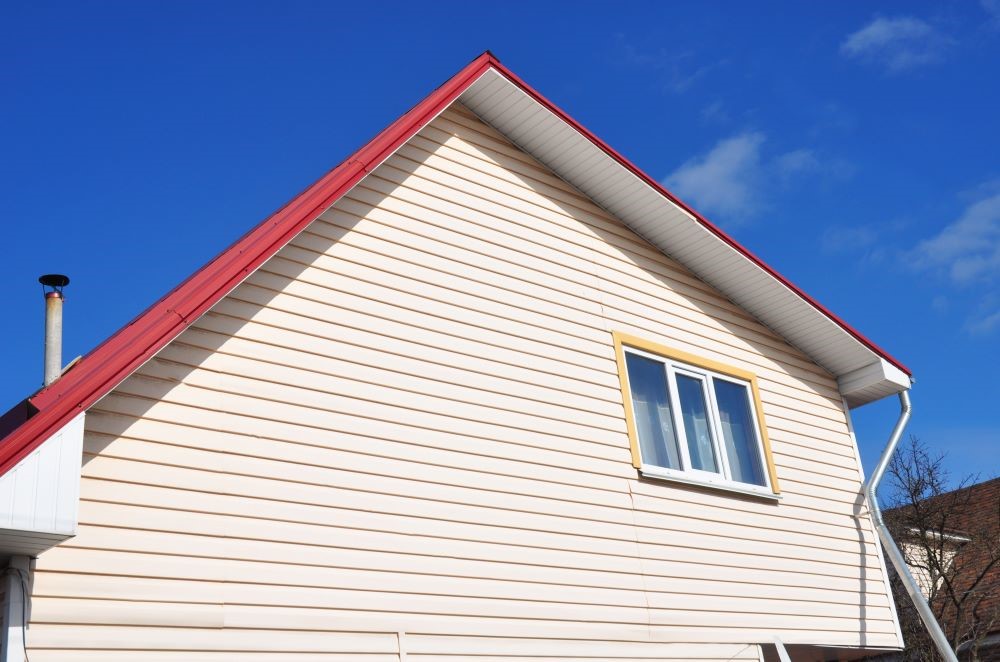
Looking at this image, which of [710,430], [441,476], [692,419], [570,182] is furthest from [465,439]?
[570,182]

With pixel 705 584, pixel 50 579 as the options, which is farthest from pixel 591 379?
pixel 50 579

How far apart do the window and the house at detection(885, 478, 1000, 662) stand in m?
9.11

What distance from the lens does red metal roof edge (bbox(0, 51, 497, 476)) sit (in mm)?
5648

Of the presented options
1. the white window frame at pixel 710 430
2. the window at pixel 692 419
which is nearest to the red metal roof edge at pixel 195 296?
the window at pixel 692 419

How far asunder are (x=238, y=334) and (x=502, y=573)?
2.77 metres

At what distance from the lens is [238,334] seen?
7543 millimetres

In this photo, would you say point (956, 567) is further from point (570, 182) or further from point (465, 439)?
point (465, 439)

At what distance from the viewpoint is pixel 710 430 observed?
10.8 metres

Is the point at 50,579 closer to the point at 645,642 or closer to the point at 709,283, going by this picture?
the point at 645,642

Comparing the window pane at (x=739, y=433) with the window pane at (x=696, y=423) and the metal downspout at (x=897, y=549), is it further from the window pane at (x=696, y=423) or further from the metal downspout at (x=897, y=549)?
the metal downspout at (x=897, y=549)

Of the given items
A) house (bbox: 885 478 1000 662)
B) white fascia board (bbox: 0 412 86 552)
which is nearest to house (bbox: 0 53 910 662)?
white fascia board (bbox: 0 412 86 552)

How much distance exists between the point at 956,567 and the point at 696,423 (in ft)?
39.4

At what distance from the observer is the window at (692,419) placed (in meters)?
10.2

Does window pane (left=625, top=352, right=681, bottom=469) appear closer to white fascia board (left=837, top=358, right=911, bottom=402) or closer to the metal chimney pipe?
white fascia board (left=837, top=358, right=911, bottom=402)
